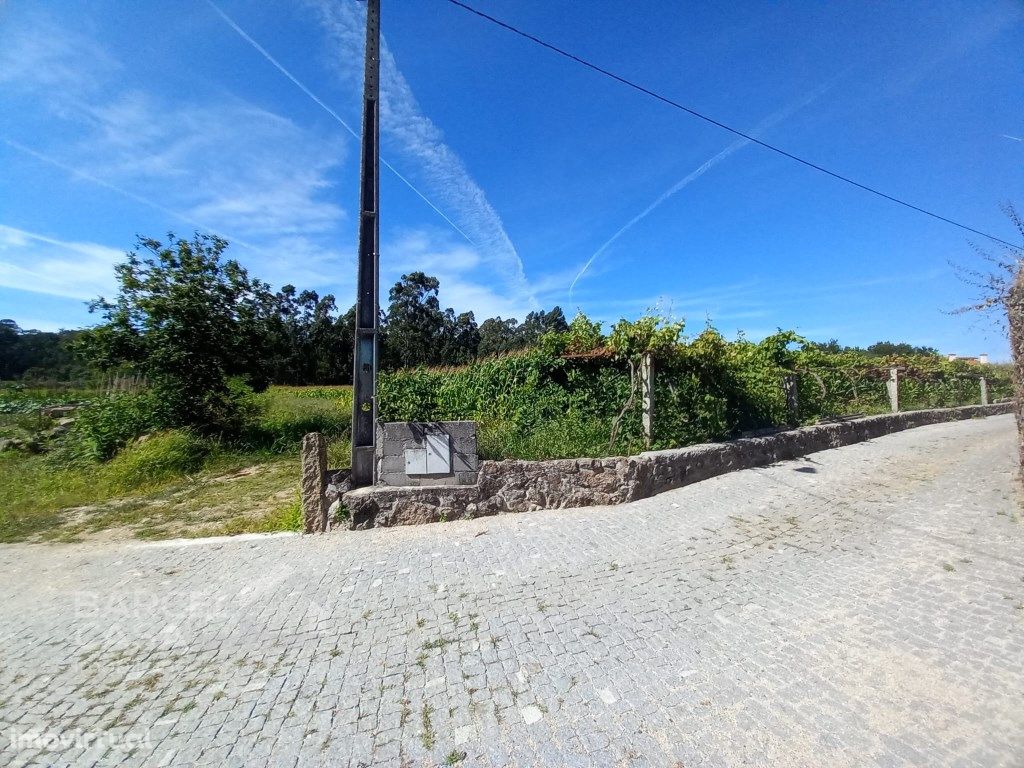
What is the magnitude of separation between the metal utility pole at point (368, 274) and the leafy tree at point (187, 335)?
7691 mm

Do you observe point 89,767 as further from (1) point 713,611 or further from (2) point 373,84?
(2) point 373,84

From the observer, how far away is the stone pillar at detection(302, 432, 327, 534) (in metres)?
5.15

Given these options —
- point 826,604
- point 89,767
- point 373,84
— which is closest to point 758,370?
point 826,604

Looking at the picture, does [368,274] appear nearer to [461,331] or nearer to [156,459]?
[156,459]

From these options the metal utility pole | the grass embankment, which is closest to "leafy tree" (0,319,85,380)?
the grass embankment

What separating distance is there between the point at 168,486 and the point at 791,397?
1284 cm

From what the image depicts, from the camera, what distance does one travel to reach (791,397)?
948 centimetres

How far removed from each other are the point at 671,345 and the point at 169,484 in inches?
378

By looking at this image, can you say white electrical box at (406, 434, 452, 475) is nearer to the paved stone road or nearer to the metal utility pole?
the metal utility pole

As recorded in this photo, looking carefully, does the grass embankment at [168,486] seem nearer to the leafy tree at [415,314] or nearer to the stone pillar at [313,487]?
the stone pillar at [313,487]

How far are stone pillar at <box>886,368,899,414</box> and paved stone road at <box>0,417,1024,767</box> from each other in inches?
338

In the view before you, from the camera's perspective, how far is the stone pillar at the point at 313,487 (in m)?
5.15

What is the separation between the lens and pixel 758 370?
916 cm

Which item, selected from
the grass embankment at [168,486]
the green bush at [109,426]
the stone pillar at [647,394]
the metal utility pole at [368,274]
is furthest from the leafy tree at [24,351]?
the stone pillar at [647,394]
